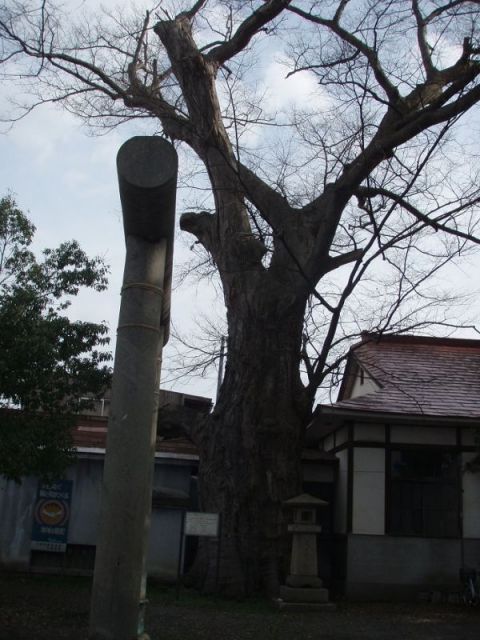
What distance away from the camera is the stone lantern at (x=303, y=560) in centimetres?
1133

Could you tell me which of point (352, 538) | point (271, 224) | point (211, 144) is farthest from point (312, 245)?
point (352, 538)

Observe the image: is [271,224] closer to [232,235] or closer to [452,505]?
[232,235]

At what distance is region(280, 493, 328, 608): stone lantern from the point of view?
11.3 meters

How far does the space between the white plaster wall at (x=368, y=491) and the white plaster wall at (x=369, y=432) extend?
212mm

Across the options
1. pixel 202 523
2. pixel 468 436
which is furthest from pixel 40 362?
pixel 468 436

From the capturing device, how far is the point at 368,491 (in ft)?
46.3

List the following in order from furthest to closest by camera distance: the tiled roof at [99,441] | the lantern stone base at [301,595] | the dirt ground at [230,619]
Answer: the tiled roof at [99,441]
the lantern stone base at [301,595]
the dirt ground at [230,619]

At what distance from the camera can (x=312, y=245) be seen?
45.5 feet

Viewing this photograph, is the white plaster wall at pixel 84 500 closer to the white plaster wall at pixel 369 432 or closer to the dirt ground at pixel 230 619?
the dirt ground at pixel 230 619

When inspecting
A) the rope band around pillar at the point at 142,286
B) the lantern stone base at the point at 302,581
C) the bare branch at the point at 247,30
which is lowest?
the lantern stone base at the point at 302,581

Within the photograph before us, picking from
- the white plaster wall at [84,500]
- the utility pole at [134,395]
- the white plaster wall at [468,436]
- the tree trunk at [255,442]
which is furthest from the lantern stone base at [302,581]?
the utility pole at [134,395]

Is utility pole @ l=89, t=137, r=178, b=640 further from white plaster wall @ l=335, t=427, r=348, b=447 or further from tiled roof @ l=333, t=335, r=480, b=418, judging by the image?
white plaster wall @ l=335, t=427, r=348, b=447

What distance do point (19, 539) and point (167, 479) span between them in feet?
10.9

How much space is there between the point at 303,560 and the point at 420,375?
6.65 m
